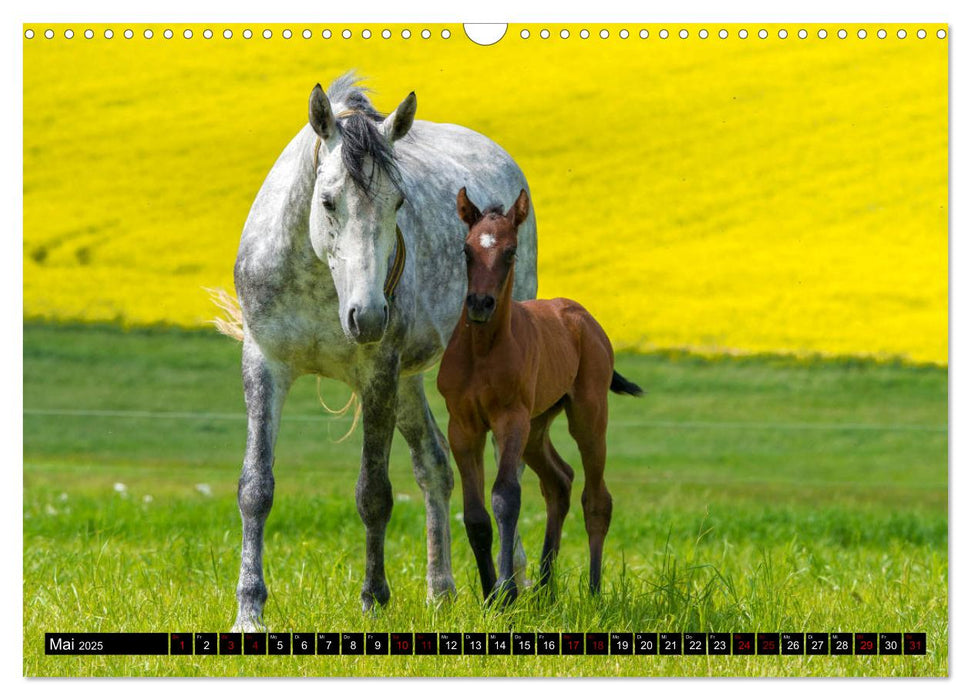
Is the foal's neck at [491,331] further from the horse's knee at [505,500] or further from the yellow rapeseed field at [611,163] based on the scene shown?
the yellow rapeseed field at [611,163]

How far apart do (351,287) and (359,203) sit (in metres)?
0.38

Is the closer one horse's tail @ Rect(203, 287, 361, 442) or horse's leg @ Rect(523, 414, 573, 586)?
horse's leg @ Rect(523, 414, 573, 586)

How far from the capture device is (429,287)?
687 centimetres

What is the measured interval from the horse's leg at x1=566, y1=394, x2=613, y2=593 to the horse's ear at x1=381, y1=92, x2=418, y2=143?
5.34 ft

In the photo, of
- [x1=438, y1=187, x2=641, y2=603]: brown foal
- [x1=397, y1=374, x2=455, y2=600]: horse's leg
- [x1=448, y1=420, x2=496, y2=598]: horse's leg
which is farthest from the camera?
[x1=397, y1=374, x2=455, y2=600]: horse's leg

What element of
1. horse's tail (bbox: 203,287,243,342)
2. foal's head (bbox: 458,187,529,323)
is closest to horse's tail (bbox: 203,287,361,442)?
horse's tail (bbox: 203,287,243,342)

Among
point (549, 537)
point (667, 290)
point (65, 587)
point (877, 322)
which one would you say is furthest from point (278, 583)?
point (877, 322)

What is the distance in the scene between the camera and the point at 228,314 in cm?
716

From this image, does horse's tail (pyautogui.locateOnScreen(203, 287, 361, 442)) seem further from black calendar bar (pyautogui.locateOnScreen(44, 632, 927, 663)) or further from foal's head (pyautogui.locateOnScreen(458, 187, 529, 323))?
foal's head (pyautogui.locateOnScreen(458, 187, 529, 323))

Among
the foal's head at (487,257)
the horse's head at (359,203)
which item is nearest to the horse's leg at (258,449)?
the horse's head at (359,203)

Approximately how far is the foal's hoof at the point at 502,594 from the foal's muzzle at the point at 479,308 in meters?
1.29

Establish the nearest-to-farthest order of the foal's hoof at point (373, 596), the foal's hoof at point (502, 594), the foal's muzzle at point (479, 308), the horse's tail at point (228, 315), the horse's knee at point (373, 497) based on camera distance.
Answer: the foal's muzzle at point (479, 308), the foal's hoof at point (502, 594), the horse's knee at point (373, 497), the foal's hoof at point (373, 596), the horse's tail at point (228, 315)

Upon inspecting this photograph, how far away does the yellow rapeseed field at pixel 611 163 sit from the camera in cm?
648

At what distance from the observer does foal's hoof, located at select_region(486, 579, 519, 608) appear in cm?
604
